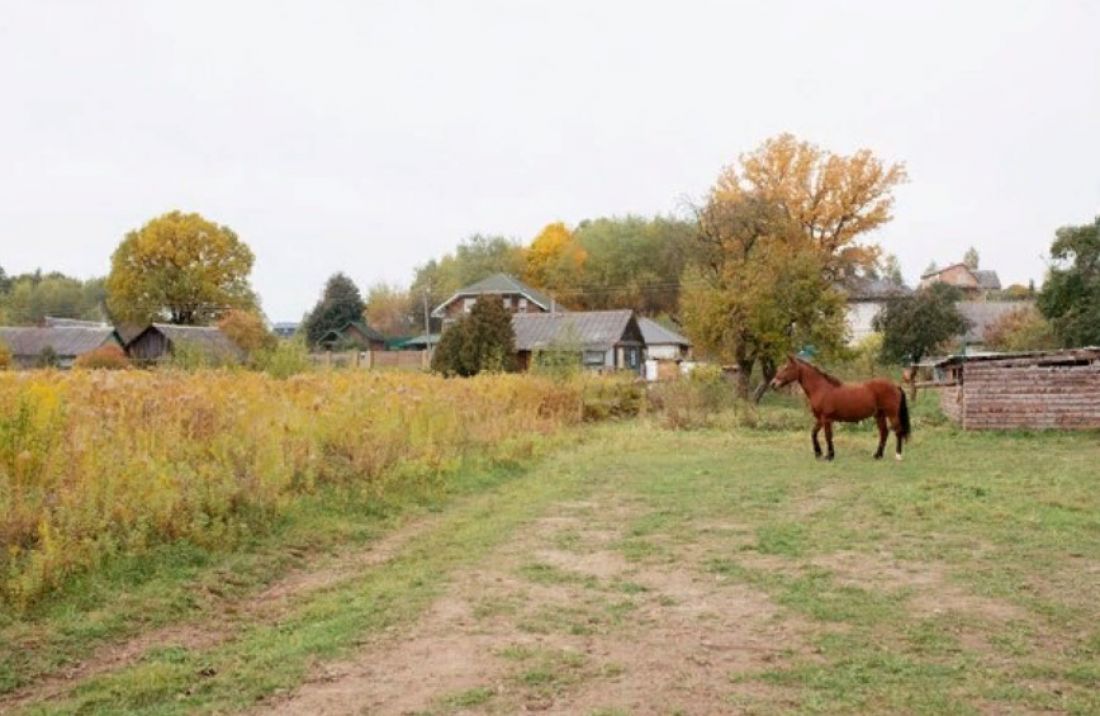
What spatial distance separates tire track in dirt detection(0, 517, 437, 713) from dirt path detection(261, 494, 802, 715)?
43.5 inches

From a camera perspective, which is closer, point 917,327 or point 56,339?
point 917,327

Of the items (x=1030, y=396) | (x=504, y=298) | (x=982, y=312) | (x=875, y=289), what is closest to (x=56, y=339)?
(x=504, y=298)

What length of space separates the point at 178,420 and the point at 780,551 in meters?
6.45

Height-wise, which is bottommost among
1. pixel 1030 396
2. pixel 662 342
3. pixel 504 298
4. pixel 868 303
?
pixel 1030 396

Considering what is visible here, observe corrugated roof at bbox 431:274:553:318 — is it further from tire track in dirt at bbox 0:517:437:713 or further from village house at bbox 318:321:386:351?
tire track in dirt at bbox 0:517:437:713

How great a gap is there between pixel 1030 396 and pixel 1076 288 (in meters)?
9.42

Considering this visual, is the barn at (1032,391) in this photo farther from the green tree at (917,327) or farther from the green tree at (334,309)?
the green tree at (334,309)

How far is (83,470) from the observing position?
761 cm

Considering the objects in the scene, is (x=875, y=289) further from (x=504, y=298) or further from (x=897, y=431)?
(x=897, y=431)

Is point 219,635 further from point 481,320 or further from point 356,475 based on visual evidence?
point 481,320

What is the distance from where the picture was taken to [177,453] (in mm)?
9047

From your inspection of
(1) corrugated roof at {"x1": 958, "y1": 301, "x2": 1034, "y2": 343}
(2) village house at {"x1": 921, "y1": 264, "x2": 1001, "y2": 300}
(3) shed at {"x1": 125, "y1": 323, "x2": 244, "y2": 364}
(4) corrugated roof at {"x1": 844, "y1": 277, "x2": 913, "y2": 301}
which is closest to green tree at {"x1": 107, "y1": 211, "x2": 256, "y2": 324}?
(3) shed at {"x1": 125, "y1": 323, "x2": 244, "y2": 364}

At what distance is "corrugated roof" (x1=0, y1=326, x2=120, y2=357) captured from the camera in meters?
56.5

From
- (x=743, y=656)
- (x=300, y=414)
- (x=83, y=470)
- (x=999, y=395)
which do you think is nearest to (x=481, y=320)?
(x=999, y=395)
